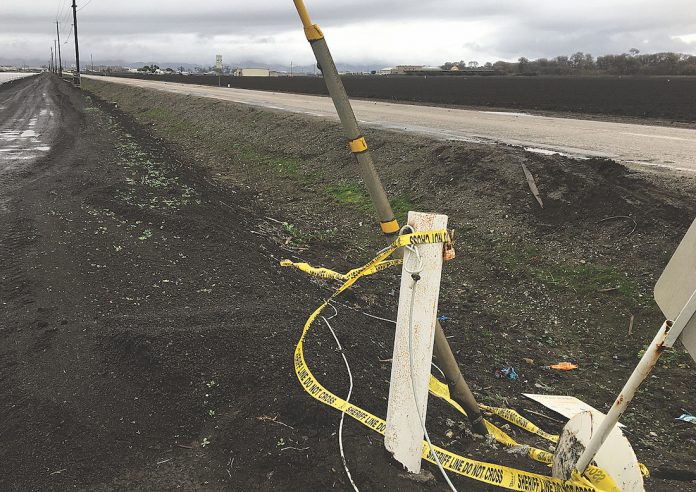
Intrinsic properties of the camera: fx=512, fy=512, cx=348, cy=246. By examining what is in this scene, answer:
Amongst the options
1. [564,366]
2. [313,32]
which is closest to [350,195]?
[564,366]

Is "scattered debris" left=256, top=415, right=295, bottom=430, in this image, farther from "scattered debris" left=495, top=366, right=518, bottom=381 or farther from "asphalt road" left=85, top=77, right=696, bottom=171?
"asphalt road" left=85, top=77, right=696, bottom=171

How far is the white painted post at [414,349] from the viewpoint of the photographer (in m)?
2.52

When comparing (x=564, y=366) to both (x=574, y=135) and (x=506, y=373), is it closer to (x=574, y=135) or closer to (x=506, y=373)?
(x=506, y=373)

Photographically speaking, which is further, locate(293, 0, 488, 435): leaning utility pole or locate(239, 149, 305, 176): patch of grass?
locate(239, 149, 305, 176): patch of grass

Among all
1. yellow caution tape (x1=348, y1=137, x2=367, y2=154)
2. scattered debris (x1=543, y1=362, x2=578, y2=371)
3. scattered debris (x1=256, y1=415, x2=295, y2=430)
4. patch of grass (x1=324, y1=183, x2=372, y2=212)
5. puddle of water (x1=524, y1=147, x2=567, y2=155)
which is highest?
yellow caution tape (x1=348, y1=137, x2=367, y2=154)

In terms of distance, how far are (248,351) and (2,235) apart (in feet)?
13.4

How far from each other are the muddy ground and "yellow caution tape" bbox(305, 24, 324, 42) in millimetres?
2074

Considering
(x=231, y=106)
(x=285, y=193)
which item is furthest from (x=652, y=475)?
(x=231, y=106)

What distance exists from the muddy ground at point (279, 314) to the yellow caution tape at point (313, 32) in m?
2.07

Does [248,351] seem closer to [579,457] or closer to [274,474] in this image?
[274,474]

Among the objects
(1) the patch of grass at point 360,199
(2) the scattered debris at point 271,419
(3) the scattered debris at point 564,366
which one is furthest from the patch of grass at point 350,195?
(2) the scattered debris at point 271,419

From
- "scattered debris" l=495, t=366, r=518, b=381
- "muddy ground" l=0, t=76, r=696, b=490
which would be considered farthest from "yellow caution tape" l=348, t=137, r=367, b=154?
"scattered debris" l=495, t=366, r=518, b=381

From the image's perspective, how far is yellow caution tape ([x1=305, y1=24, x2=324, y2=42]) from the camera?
2.21 m

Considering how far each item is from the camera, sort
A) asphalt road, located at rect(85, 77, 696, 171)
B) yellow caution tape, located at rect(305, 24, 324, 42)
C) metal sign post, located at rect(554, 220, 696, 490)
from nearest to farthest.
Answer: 1. metal sign post, located at rect(554, 220, 696, 490)
2. yellow caution tape, located at rect(305, 24, 324, 42)
3. asphalt road, located at rect(85, 77, 696, 171)
